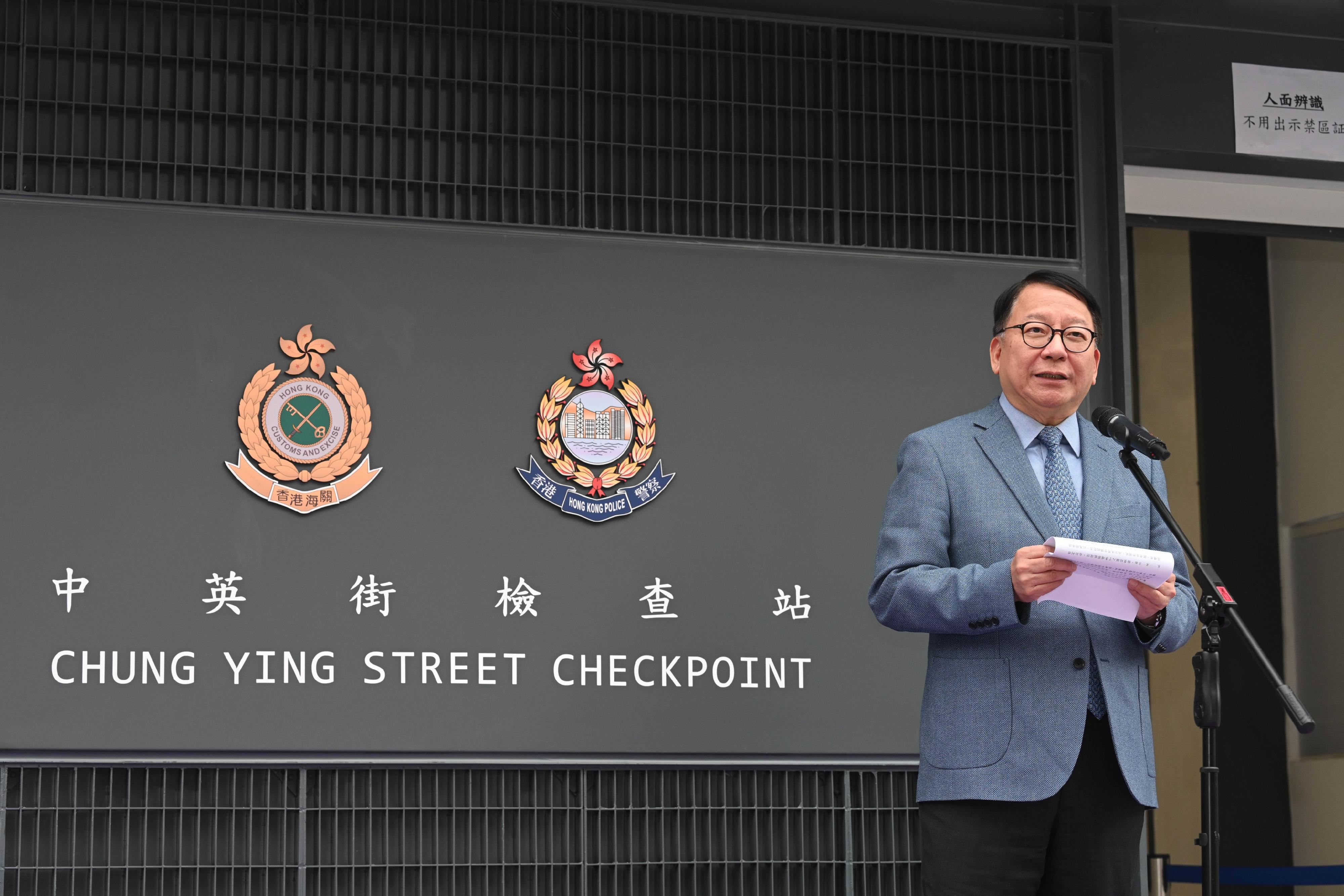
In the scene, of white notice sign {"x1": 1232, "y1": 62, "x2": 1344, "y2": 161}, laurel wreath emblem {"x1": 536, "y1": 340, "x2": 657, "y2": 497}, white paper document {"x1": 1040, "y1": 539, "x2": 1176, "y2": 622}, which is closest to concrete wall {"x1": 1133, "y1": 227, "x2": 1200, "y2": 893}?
white notice sign {"x1": 1232, "y1": 62, "x2": 1344, "y2": 161}

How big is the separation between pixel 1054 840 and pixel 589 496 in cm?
177

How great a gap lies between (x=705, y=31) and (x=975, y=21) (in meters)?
0.82

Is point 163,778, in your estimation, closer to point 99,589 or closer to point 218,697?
point 218,697

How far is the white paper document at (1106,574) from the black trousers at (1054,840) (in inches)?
8.9

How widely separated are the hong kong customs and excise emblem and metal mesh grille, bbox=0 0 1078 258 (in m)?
0.45

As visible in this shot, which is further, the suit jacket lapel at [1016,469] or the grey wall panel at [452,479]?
the grey wall panel at [452,479]

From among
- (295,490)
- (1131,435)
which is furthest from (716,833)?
(1131,435)

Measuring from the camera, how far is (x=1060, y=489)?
2.50 m

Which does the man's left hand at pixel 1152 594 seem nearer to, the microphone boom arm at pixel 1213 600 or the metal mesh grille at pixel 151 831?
the microphone boom arm at pixel 1213 600

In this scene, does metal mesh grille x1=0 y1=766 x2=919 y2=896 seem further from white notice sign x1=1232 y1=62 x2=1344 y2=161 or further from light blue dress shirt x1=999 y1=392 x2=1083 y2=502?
white notice sign x1=1232 y1=62 x2=1344 y2=161

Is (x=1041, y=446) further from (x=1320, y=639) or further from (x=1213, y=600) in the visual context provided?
(x=1320, y=639)

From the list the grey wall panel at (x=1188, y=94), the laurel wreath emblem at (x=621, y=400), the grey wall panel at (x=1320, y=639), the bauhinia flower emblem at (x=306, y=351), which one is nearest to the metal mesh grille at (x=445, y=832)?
the laurel wreath emblem at (x=621, y=400)

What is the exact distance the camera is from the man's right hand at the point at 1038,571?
2.13 m

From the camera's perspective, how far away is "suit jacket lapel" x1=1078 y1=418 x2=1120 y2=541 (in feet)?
8.07
